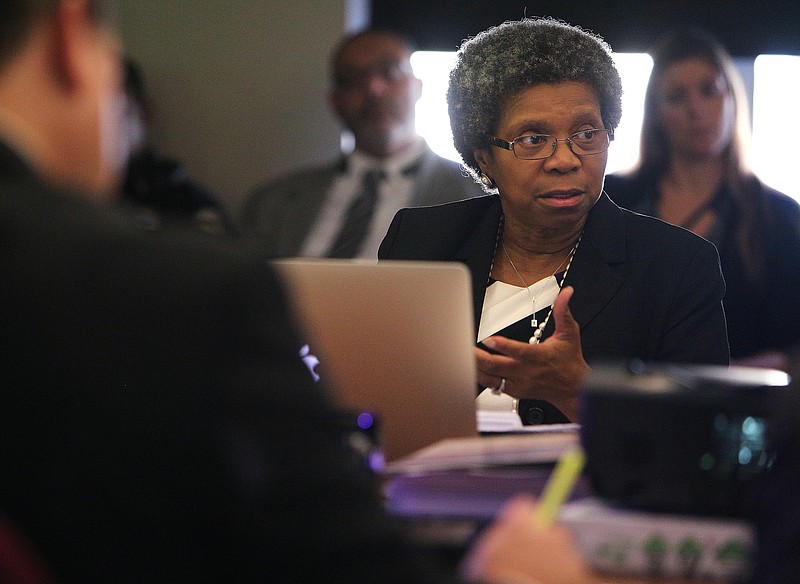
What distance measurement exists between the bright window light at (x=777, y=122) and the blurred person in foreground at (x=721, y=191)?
110 centimetres

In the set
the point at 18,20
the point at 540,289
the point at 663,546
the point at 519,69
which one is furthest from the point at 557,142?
the point at 18,20

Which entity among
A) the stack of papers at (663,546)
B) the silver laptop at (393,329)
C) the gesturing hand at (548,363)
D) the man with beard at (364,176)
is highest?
the man with beard at (364,176)

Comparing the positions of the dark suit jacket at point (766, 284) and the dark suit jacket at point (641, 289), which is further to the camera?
the dark suit jacket at point (766, 284)

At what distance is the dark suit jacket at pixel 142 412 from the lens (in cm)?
70

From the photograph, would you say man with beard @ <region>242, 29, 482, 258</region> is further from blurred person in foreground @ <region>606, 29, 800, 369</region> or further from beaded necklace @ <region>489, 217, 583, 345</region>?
beaded necklace @ <region>489, 217, 583, 345</region>

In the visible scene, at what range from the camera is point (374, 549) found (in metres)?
0.75

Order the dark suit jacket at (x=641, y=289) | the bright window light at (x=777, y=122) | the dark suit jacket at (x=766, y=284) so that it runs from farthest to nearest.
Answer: the bright window light at (x=777, y=122)
the dark suit jacket at (x=766, y=284)
the dark suit jacket at (x=641, y=289)

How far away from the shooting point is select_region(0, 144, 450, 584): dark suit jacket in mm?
695

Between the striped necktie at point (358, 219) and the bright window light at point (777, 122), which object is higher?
the bright window light at point (777, 122)

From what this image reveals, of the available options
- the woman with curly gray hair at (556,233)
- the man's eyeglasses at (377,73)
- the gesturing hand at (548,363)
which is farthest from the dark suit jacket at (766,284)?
the man's eyeglasses at (377,73)

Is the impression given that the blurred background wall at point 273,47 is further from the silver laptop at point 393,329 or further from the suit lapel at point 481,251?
the silver laptop at point 393,329

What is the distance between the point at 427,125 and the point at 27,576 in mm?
3506

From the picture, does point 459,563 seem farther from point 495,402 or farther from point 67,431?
point 495,402

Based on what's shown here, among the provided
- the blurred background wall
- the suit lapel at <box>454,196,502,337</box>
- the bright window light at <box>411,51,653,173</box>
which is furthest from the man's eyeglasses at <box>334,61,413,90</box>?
the suit lapel at <box>454,196,502,337</box>
